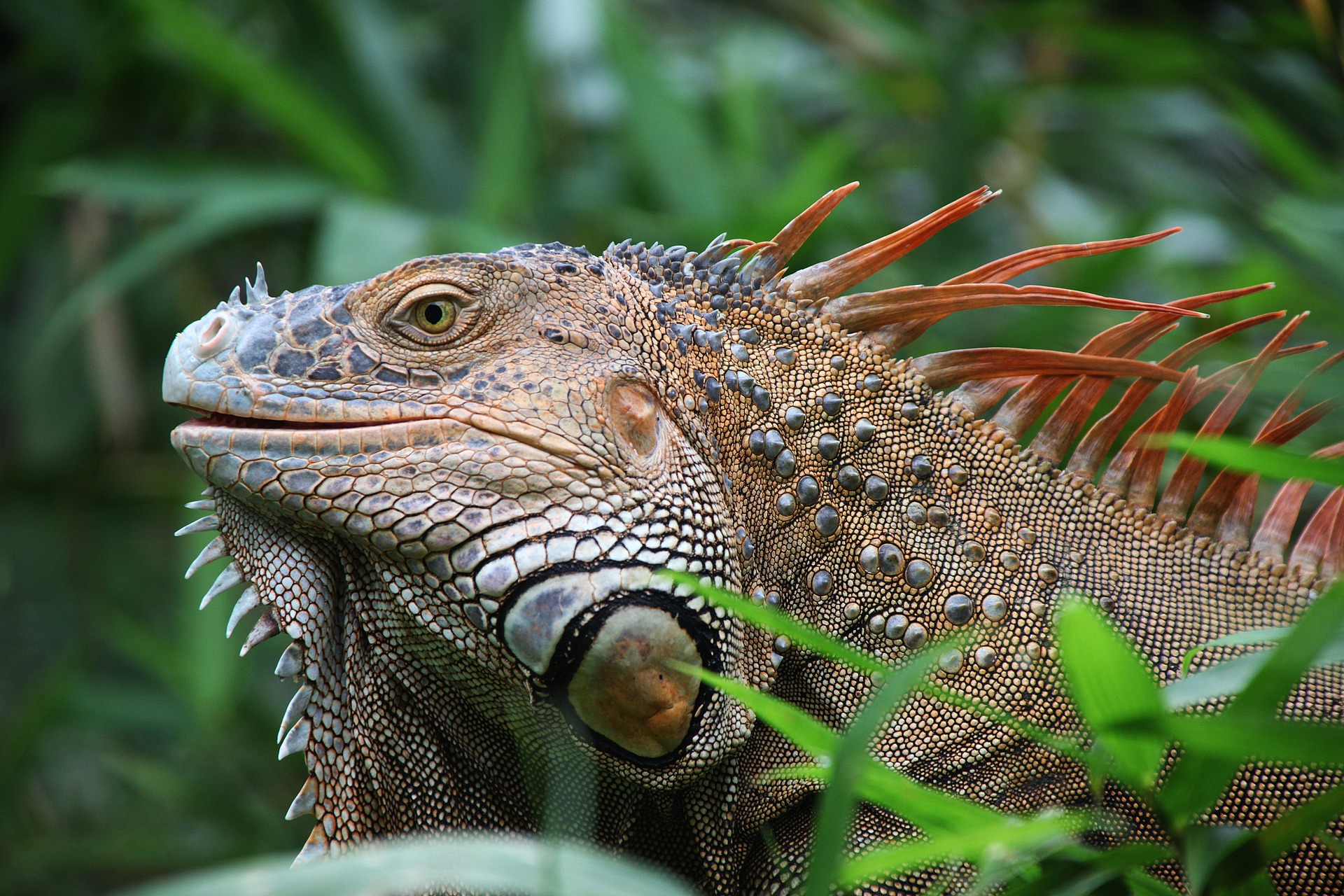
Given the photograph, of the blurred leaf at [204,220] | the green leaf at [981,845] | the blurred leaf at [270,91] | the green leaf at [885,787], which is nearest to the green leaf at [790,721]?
the green leaf at [885,787]

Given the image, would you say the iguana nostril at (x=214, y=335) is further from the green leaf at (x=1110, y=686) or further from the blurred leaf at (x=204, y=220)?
the blurred leaf at (x=204, y=220)

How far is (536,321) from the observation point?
1.72 m

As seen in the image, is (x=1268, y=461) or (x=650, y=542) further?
(x=650, y=542)

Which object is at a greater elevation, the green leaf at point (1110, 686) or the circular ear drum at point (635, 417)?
the circular ear drum at point (635, 417)

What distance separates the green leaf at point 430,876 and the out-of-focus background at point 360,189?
2.52 meters

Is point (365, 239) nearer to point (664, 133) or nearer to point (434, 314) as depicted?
point (664, 133)

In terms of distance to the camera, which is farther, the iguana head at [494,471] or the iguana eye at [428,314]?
the iguana eye at [428,314]

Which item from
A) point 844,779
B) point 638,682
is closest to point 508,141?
point 638,682

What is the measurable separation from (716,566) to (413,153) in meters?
3.47

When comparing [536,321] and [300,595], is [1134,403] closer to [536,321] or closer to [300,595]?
[536,321]

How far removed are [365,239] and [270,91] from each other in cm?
120

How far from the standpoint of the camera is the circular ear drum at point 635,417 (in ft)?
5.45

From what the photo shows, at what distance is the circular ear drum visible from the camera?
166 centimetres

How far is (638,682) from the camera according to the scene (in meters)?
1.52
